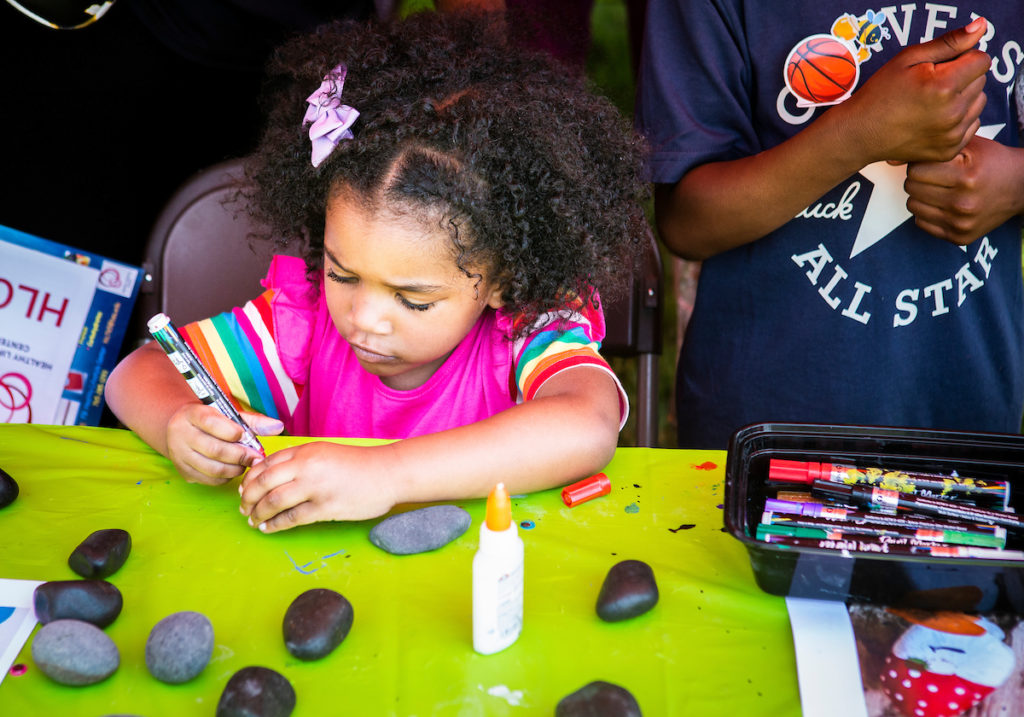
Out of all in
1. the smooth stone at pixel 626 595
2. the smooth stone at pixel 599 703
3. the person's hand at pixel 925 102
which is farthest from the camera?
the person's hand at pixel 925 102

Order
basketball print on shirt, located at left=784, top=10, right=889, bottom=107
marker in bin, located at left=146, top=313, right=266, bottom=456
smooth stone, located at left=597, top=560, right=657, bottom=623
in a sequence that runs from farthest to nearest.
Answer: basketball print on shirt, located at left=784, top=10, right=889, bottom=107, marker in bin, located at left=146, top=313, right=266, bottom=456, smooth stone, located at left=597, top=560, right=657, bottom=623

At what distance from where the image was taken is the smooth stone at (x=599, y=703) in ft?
2.00

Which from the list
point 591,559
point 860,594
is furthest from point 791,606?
point 591,559

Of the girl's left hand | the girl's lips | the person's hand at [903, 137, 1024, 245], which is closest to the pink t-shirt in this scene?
the girl's lips

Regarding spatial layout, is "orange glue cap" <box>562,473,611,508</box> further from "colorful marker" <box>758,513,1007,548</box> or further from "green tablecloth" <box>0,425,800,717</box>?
"colorful marker" <box>758,513,1007,548</box>

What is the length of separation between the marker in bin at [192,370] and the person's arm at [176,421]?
0.04 feet

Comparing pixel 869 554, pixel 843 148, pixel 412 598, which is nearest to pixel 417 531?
pixel 412 598

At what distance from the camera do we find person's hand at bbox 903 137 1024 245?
1118 millimetres

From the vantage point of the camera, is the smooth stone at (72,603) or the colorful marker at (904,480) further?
the colorful marker at (904,480)

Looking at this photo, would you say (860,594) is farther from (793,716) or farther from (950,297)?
(950,297)

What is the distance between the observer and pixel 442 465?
91 cm

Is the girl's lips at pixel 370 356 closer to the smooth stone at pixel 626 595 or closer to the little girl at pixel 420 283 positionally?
the little girl at pixel 420 283

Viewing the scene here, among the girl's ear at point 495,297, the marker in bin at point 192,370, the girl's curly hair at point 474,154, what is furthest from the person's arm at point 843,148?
the marker in bin at point 192,370

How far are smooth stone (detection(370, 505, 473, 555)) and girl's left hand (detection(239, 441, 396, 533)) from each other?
1.3 inches
